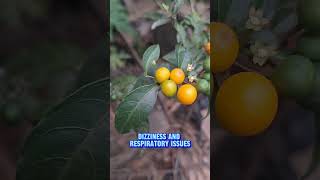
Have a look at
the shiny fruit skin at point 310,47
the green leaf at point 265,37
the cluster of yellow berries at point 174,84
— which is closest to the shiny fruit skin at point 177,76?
the cluster of yellow berries at point 174,84

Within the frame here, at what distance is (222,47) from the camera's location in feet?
4.72

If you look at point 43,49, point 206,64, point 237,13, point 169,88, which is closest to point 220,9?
point 237,13

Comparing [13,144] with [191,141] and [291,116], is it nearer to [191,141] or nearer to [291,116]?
[191,141]

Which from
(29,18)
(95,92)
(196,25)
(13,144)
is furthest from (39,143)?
(196,25)

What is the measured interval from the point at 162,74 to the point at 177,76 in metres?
0.04

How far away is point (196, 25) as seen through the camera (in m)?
1.47

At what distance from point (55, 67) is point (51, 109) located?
127 mm

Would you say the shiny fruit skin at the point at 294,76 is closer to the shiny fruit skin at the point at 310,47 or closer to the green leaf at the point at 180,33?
the shiny fruit skin at the point at 310,47

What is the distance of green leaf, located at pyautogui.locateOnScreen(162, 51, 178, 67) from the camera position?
1.46m

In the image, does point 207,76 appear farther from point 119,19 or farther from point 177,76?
point 119,19

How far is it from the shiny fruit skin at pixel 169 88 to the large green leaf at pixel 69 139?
0.16 meters

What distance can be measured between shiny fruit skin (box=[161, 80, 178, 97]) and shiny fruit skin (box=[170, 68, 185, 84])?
11 millimetres

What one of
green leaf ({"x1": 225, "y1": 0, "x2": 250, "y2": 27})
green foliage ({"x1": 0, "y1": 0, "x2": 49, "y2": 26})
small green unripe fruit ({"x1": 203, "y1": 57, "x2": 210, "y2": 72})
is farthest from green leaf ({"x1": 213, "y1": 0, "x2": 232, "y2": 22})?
green foliage ({"x1": 0, "y1": 0, "x2": 49, "y2": 26})

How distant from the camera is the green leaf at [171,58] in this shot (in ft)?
4.80
